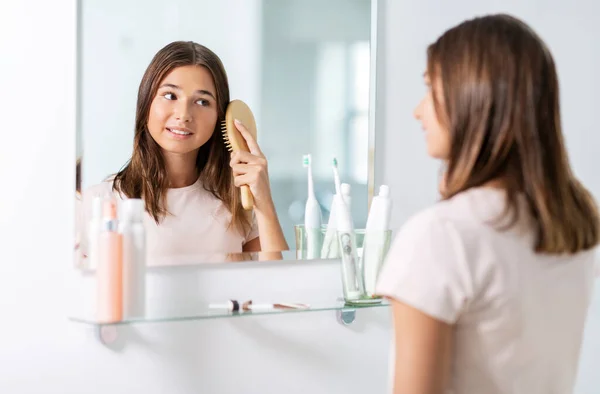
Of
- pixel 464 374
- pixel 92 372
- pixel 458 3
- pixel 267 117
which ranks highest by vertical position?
pixel 458 3

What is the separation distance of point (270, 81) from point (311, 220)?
28 centimetres

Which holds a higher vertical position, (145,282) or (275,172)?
(275,172)

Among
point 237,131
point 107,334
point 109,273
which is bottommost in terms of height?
point 107,334

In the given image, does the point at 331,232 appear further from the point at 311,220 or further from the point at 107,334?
the point at 107,334

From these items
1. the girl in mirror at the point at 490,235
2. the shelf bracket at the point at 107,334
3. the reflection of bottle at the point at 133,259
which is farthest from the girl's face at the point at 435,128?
the shelf bracket at the point at 107,334

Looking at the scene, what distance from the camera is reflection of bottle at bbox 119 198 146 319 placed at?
1246mm

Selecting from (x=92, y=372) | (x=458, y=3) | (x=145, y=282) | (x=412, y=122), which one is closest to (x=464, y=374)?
(x=145, y=282)

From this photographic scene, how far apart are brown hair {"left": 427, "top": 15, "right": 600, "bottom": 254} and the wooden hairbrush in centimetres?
63

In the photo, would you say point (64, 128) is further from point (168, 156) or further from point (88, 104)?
point (168, 156)

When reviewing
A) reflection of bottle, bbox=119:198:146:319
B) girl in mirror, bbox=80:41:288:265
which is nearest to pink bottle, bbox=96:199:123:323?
reflection of bottle, bbox=119:198:146:319

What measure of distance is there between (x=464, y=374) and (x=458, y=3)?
1033 mm

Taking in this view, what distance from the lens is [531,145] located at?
0.84 m

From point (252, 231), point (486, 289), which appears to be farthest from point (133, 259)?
point (486, 289)

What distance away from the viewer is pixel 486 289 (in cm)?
83
